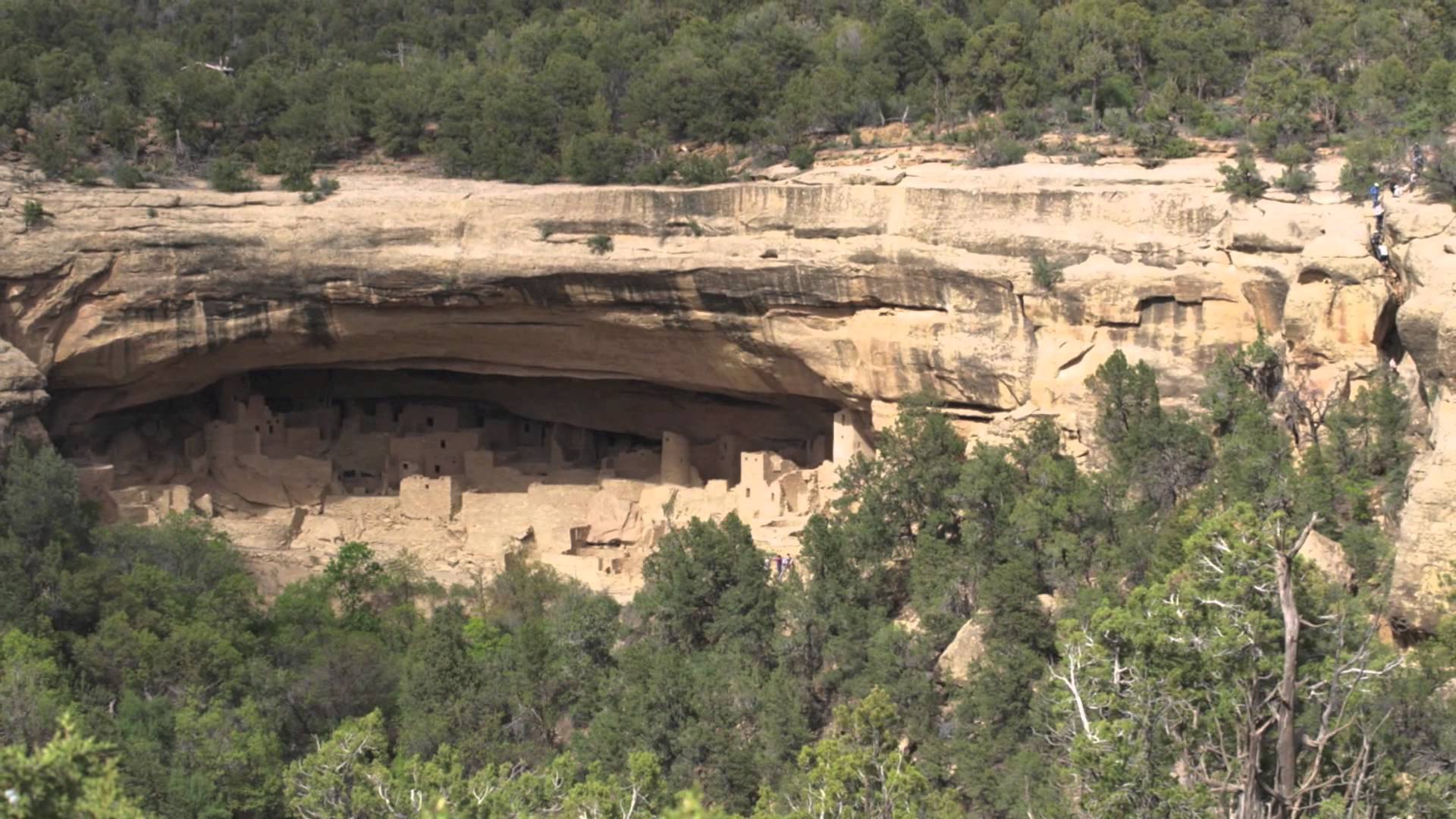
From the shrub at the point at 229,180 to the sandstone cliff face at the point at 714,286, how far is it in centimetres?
39

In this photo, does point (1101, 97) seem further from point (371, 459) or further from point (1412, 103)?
point (371, 459)

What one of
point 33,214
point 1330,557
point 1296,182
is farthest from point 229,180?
point 1330,557

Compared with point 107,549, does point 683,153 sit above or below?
above

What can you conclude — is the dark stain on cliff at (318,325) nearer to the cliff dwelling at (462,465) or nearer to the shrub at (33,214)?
the cliff dwelling at (462,465)

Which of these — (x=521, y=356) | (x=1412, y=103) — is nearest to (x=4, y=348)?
(x=521, y=356)

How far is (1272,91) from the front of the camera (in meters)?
26.8

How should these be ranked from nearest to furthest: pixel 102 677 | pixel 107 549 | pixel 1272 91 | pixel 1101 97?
pixel 102 677
pixel 107 549
pixel 1272 91
pixel 1101 97

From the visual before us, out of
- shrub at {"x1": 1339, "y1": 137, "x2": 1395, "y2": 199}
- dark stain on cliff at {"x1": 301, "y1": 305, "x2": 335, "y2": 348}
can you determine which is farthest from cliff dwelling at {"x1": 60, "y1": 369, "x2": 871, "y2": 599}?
shrub at {"x1": 1339, "y1": 137, "x2": 1395, "y2": 199}

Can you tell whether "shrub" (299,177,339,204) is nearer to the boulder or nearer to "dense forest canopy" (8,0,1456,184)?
"dense forest canopy" (8,0,1456,184)

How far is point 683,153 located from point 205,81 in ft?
20.2

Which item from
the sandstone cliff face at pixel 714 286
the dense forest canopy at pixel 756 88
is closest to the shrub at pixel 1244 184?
the sandstone cliff face at pixel 714 286

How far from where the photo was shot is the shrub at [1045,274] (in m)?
23.0

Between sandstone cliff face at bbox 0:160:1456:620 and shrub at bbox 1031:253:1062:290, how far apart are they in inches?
3.3

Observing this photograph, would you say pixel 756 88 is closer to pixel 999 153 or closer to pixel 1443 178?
pixel 999 153
